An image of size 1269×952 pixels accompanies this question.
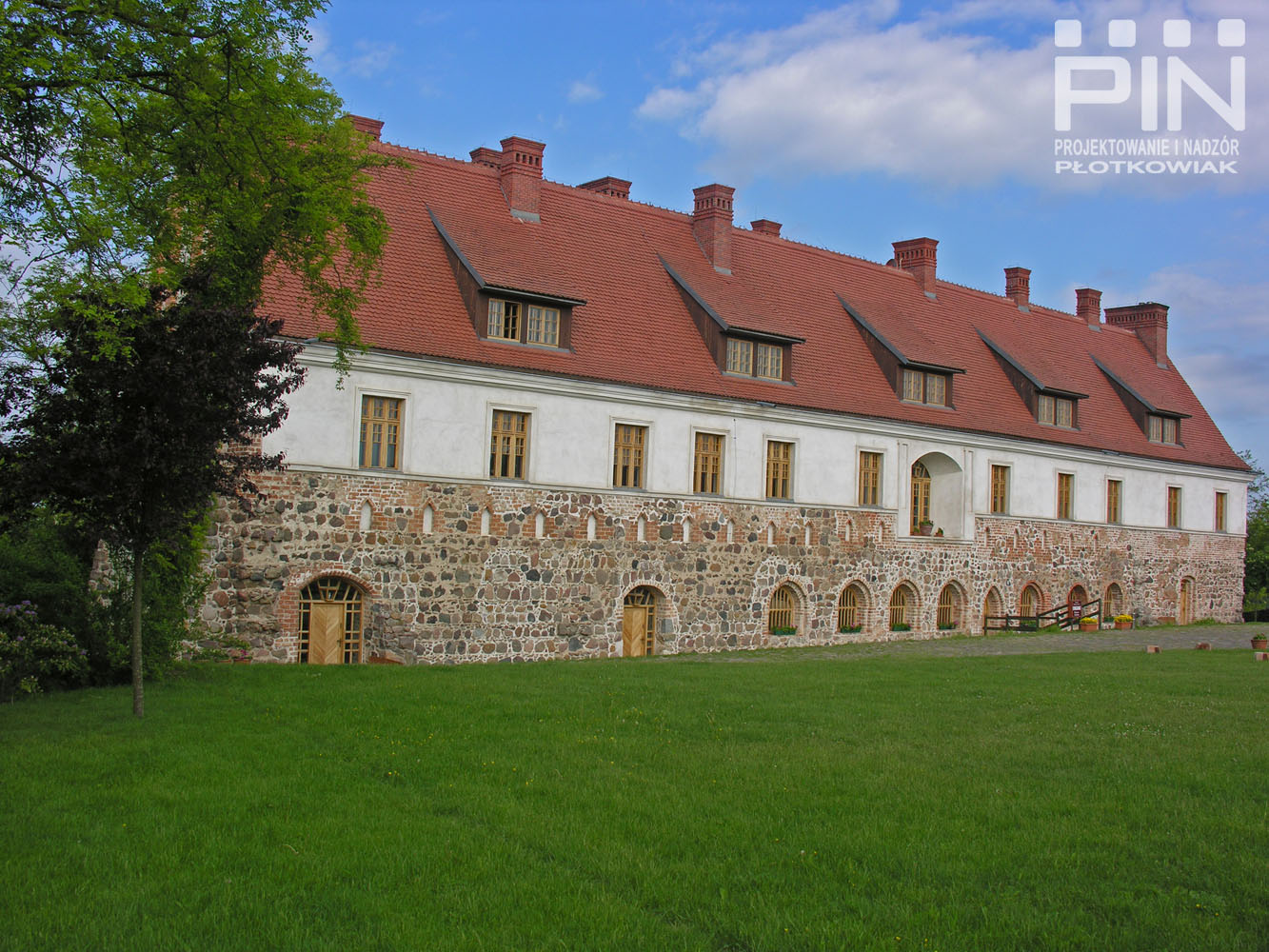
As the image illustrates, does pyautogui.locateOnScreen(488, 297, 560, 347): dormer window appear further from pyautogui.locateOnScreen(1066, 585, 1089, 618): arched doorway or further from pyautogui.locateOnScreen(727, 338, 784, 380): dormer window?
pyautogui.locateOnScreen(1066, 585, 1089, 618): arched doorway

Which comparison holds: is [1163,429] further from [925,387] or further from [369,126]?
[369,126]

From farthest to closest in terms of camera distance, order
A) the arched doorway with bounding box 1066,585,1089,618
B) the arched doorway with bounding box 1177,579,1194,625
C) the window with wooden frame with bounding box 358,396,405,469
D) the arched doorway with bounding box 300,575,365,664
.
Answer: the arched doorway with bounding box 1177,579,1194,625 → the arched doorway with bounding box 1066,585,1089,618 → the window with wooden frame with bounding box 358,396,405,469 → the arched doorway with bounding box 300,575,365,664

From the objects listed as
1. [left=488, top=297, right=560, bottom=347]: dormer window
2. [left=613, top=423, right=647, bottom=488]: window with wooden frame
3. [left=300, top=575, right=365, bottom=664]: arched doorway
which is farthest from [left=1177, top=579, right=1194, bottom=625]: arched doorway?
[left=300, top=575, right=365, bottom=664]: arched doorway

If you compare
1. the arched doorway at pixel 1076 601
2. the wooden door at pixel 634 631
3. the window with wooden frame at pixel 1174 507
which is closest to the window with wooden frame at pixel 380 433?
the wooden door at pixel 634 631

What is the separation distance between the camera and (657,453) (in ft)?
82.8

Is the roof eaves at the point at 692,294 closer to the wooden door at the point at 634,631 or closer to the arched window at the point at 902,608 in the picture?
the wooden door at the point at 634,631

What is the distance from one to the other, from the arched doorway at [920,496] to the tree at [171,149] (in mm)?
19674

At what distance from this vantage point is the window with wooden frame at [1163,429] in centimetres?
3878

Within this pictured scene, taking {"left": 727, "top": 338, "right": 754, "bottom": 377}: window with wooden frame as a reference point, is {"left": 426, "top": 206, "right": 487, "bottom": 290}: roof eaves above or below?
above

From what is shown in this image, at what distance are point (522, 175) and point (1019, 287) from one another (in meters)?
21.6

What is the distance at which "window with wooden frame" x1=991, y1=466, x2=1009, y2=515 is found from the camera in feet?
108

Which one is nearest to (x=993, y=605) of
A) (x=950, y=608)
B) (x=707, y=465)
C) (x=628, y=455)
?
(x=950, y=608)

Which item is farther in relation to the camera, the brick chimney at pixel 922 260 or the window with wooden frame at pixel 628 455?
the brick chimney at pixel 922 260

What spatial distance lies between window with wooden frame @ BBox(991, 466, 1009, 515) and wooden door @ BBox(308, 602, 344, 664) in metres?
20.0
